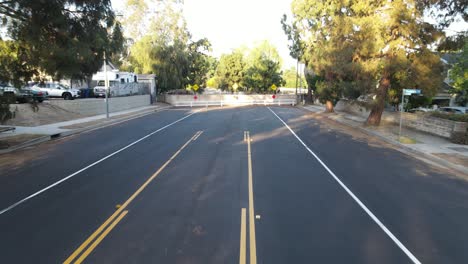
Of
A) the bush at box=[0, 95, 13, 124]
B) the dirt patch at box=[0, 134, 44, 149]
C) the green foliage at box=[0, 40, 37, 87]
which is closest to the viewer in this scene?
the green foliage at box=[0, 40, 37, 87]

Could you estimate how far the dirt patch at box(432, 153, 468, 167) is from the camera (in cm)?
1330

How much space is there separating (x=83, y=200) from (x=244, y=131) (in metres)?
14.4

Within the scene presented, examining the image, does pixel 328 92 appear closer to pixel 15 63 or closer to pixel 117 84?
pixel 117 84

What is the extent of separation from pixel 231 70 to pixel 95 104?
33009 millimetres

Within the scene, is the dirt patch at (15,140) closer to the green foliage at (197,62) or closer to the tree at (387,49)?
the tree at (387,49)

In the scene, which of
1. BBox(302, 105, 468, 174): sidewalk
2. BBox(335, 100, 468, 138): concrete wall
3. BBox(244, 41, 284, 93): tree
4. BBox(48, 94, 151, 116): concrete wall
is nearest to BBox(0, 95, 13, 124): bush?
BBox(48, 94, 151, 116): concrete wall

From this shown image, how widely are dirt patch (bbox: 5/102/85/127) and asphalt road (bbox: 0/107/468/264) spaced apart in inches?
432

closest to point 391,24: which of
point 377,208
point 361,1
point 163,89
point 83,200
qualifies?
point 361,1

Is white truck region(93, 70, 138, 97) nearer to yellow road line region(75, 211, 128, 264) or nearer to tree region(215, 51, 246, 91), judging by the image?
tree region(215, 51, 246, 91)

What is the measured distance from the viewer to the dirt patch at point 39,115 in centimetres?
2383

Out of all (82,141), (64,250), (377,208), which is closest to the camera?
(64,250)

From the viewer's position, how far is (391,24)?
2089 cm

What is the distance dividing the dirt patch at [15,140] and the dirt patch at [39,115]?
417 cm

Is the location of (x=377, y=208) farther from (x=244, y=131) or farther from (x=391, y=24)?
(x=391, y=24)
